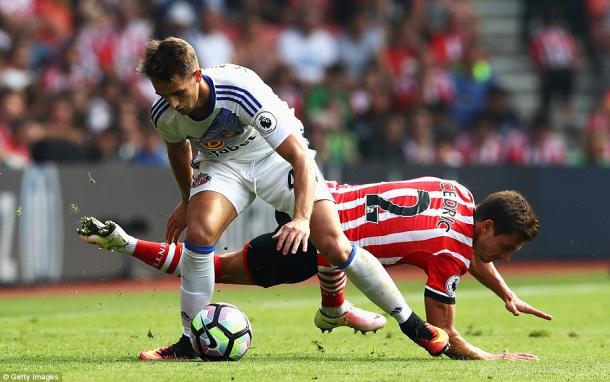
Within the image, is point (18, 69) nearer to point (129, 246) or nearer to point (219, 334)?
point (129, 246)

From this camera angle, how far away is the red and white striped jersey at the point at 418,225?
25.5 feet

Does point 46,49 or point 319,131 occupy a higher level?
point 46,49

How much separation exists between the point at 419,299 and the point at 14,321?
4.32m

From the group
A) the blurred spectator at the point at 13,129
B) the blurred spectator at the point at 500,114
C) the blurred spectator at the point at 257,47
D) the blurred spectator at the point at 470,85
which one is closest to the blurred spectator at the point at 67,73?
the blurred spectator at the point at 13,129

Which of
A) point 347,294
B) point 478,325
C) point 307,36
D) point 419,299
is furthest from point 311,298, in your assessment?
point 307,36

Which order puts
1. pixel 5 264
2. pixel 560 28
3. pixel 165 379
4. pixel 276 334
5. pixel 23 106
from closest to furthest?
pixel 165 379, pixel 276 334, pixel 5 264, pixel 23 106, pixel 560 28

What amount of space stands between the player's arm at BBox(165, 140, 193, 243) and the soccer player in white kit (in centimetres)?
7

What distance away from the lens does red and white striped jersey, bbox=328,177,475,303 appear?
7770 millimetres

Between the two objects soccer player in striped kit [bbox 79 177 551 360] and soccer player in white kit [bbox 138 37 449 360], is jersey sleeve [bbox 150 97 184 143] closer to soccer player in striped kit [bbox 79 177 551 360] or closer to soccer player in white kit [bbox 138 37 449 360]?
soccer player in white kit [bbox 138 37 449 360]

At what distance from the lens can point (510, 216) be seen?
307 inches

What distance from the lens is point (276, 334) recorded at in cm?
954

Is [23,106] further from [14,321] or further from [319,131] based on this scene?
[14,321]

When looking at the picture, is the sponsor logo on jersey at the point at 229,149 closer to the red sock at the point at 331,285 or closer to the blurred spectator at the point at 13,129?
the red sock at the point at 331,285

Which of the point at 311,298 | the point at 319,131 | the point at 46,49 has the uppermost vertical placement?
the point at 46,49
